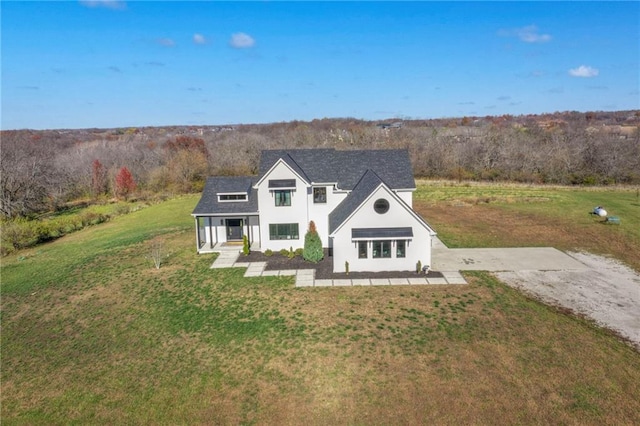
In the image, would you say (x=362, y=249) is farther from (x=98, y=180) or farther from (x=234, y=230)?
(x=98, y=180)

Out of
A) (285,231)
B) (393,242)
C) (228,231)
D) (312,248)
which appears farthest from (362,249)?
(228,231)

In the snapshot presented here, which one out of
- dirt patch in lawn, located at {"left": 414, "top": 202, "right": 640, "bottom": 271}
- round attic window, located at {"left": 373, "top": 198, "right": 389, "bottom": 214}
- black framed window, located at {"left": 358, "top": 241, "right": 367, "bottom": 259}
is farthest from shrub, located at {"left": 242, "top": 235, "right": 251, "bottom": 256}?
dirt patch in lawn, located at {"left": 414, "top": 202, "right": 640, "bottom": 271}

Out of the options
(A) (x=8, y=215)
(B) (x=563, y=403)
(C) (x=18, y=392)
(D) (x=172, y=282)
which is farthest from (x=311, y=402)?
(A) (x=8, y=215)

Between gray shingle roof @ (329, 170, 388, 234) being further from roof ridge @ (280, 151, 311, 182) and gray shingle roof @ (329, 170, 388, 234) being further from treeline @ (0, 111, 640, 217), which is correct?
treeline @ (0, 111, 640, 217)

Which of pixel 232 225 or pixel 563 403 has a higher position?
pixel 232 225

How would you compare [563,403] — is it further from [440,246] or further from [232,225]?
[232,225]

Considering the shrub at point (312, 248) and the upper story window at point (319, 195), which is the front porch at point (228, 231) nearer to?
the upper story window at point (319, 195)
